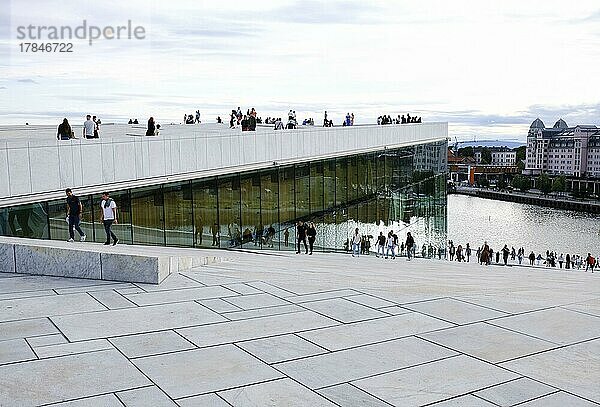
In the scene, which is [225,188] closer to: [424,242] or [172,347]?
[172,347]

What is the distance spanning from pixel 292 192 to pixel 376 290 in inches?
692

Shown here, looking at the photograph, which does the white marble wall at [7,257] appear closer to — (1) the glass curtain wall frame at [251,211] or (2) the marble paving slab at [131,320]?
(2) the marble paving slab at [131,320]

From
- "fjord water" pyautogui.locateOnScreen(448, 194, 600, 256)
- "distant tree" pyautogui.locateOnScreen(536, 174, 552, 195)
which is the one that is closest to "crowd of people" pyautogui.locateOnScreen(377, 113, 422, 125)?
"fjord water" pyautogui.locateOnScreen(448, 194, 600, 256)

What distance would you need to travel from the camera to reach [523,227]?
126938 mm

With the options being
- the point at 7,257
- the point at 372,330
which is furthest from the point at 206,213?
the point at 372,330

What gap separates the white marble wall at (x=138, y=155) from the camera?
1557cm

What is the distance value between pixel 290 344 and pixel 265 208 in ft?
59.4

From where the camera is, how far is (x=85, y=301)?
8.68m

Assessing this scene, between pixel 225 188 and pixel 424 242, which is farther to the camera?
pixel 424 242

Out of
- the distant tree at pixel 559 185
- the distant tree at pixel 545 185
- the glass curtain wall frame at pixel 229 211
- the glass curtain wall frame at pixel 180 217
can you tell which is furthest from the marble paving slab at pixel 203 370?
the distant tree at pixel 559 185

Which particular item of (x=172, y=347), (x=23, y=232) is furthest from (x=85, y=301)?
(x=23, y=232)

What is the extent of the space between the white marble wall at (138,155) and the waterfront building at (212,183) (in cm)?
3

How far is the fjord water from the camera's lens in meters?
101

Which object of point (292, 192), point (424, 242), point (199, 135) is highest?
point (199, 135)
